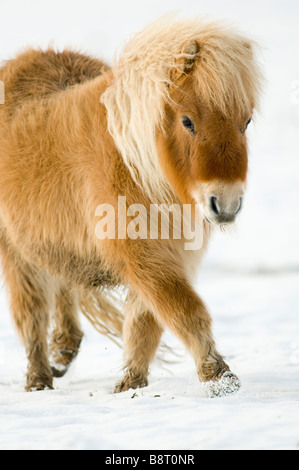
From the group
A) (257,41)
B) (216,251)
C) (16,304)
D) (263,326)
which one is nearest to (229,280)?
(216,251)

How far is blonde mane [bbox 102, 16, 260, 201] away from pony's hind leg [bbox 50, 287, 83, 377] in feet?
6.25

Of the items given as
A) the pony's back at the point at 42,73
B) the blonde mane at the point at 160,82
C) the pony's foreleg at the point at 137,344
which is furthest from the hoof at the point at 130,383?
the pony's back at the point at 42,73

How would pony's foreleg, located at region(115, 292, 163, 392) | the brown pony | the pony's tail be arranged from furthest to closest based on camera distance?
the pony's tail
pony's foreleg, located at region(115, 292, 163, 392)
the brown pony

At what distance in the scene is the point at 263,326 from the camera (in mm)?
6590

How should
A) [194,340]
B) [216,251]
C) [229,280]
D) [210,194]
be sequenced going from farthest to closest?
[216,251] → [229,280] → [194,340] → [210,194]

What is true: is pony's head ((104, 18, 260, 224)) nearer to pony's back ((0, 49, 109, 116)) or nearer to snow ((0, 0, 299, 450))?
snow ((0, 0, 299, 450))

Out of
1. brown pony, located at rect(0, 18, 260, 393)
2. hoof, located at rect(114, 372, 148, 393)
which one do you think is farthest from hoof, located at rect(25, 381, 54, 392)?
hoof, located at rect(114, 372, 148, 393)

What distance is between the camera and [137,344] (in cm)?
392

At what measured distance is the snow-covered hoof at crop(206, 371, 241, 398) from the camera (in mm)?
3176

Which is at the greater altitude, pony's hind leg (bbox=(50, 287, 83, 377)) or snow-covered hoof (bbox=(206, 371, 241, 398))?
snow-covered hoof (bbox=(206, 371, 241, 398))

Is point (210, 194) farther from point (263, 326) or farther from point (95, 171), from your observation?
point (263, 326)

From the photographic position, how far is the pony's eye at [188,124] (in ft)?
10.1

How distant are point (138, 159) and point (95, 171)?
0.30m

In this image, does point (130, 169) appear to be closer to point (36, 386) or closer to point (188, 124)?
point (188, 124)
